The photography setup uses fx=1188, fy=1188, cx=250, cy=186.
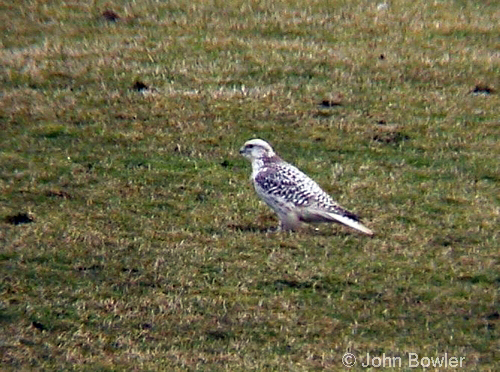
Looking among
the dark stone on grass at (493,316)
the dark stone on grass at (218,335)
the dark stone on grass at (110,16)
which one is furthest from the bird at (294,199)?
the dark stone on grass at (110,16)

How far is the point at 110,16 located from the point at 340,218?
7370 millimetres

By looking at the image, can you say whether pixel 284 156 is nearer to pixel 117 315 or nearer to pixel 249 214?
pixel 249 214

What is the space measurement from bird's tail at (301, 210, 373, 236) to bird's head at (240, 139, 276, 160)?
123 centimetres

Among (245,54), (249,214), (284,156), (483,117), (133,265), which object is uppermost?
(245,54)

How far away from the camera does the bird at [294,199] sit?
10.7 m

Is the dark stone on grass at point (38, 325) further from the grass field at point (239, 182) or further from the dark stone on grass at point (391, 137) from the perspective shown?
the dark stone on grass at point (391, 137)

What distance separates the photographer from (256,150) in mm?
12062

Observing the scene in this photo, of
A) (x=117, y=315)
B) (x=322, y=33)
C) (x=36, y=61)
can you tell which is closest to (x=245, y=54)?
(x=322, y=33)

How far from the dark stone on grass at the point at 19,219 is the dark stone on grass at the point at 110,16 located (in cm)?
621

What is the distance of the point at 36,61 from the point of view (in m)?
15.2

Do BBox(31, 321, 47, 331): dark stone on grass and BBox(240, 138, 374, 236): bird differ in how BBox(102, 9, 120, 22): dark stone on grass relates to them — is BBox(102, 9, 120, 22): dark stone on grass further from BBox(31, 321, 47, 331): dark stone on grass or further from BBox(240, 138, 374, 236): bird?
BBox(31, 321, 47, 331): dark stone on grass

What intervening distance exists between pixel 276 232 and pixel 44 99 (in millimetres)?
4490

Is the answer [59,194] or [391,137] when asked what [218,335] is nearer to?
[59,194]

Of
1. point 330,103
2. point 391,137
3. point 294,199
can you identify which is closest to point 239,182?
point 294,199
